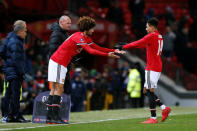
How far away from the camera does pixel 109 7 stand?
27.7 meters

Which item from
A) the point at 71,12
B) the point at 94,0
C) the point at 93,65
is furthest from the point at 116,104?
the point at 94,0

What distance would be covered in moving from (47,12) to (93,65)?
3162mm

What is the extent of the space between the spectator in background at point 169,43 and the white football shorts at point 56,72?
44.0ft

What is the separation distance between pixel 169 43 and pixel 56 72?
13750mm

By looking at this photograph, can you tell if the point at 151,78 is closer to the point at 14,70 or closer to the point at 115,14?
the point at 14,70

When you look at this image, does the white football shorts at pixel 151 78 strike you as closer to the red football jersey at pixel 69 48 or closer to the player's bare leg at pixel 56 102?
the red football jersey at pixel 69 48

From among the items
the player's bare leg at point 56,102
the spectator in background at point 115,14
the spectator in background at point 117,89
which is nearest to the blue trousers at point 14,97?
the player's bare leg at point 56,102

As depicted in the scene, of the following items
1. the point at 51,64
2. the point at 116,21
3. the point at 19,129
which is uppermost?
the point at 116,21

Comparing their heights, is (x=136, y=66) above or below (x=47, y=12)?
below

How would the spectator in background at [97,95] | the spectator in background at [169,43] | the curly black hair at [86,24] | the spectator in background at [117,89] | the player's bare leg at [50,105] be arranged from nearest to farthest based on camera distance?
the curly black hair at [86,24], the player's bare leg at [50,105], the spectator in background at [97,95], the spectator in background at [117,89], the spectator in background at [169,43]

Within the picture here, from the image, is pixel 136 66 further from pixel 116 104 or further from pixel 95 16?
pixel 95 16

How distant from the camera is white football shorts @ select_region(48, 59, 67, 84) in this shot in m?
12.6

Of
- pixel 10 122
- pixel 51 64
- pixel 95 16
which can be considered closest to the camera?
pixel 51 64

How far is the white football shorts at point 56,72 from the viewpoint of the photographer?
41.2ft
